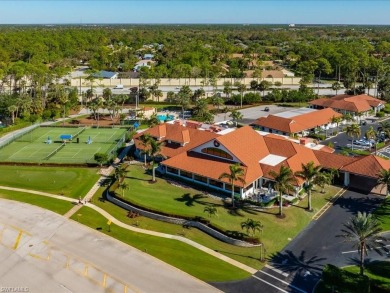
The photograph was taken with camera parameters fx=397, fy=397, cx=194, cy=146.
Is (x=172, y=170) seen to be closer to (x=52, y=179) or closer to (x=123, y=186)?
(x=123, y=186)

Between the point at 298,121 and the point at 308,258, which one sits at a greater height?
the point at 298,121

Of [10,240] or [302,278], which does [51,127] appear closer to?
[10,240]

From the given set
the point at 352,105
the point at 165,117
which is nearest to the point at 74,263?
the point at 165,117

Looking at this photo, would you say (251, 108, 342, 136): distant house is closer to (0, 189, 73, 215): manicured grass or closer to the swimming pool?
the swimming pool

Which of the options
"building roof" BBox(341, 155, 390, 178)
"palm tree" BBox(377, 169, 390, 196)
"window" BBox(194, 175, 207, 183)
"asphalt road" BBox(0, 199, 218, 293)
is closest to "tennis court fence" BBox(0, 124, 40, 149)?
"asphalt road" BBox(0, 199, 218, 293)

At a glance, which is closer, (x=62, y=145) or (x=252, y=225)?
(x=252, y=225)

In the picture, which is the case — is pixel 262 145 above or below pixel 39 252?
above

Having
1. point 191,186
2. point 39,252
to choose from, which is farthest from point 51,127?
point 39,252
